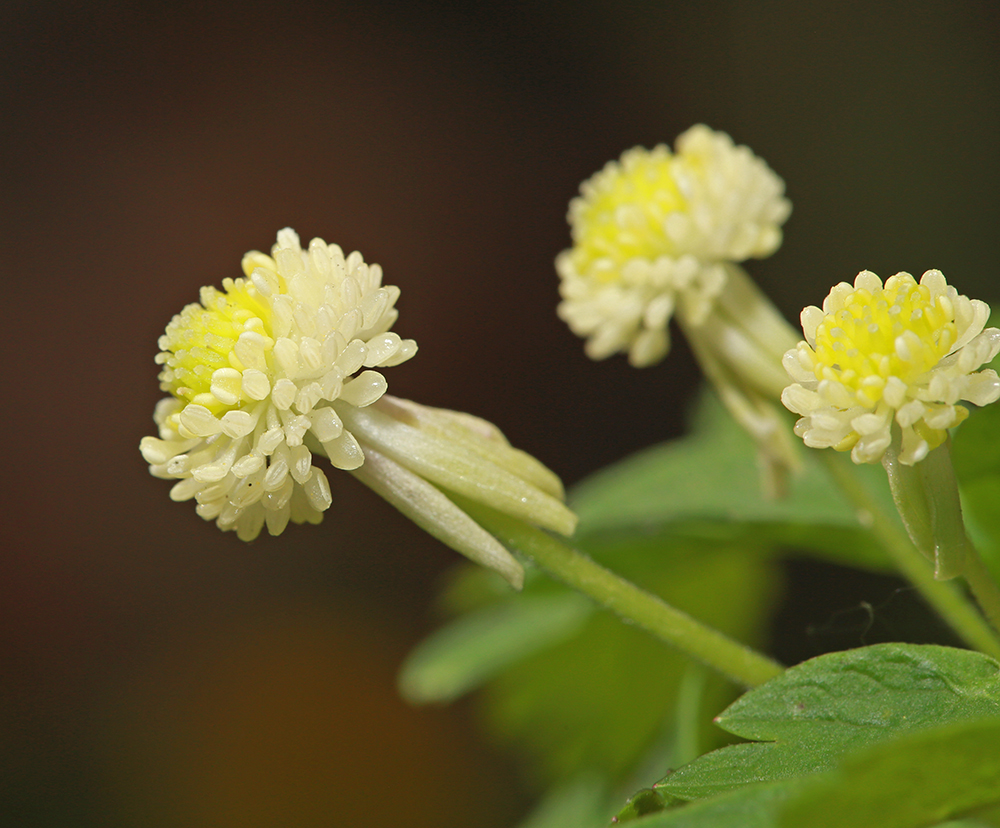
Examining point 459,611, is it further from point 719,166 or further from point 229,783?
point 229,783

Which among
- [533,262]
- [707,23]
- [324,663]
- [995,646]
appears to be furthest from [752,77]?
[995,646]

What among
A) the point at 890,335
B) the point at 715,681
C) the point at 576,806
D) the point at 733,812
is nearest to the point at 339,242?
the point at 576,806

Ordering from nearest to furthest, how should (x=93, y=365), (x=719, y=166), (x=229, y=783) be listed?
(x=719, y=166) → (x=229, y=783) → (x=93, y=365)

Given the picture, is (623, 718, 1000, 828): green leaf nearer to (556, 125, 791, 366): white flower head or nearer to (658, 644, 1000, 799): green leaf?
(658, 644, 1000, 799): green leaf

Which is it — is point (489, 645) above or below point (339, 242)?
below

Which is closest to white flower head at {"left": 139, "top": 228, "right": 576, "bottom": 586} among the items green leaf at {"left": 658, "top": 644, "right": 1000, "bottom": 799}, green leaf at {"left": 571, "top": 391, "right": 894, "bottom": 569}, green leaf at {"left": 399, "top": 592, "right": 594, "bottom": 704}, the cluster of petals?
the cluster of petals

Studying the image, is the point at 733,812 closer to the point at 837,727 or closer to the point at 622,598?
the point at 837,727
